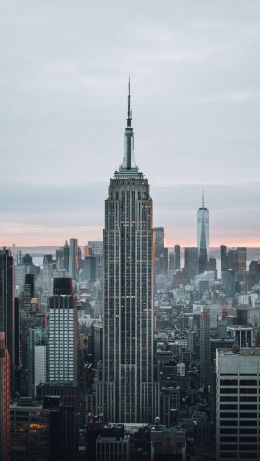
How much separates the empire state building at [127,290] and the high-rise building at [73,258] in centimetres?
160

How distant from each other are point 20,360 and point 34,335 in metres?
2.80

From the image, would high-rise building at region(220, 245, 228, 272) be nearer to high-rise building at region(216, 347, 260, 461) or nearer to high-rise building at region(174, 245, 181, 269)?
high-rise building at region(174, 245, 181, 269)

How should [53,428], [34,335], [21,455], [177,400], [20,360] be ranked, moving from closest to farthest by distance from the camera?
[21,455] < [53,428] < [20,360] < [177,400] < [34,335]

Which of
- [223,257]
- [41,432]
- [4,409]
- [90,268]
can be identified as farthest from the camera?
[90,268]

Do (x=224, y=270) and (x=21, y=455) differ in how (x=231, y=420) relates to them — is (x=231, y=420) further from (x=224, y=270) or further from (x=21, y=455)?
(x=224, y=270)

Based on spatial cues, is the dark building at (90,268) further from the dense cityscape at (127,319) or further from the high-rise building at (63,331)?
the high-rise building at (63,331)

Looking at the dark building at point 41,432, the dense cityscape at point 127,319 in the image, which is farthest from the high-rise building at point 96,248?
the dark building at point 41,432

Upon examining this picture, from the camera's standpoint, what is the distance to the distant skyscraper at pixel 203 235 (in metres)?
11.6

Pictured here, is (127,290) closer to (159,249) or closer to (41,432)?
(159,249)

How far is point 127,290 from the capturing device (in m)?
19.1

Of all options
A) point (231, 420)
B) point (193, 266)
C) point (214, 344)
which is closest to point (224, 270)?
point (193, 266)

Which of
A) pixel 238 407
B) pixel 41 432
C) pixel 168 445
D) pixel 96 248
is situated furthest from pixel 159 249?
pixel 238 407

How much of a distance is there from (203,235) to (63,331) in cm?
661

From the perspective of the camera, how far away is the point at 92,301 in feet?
62.5
